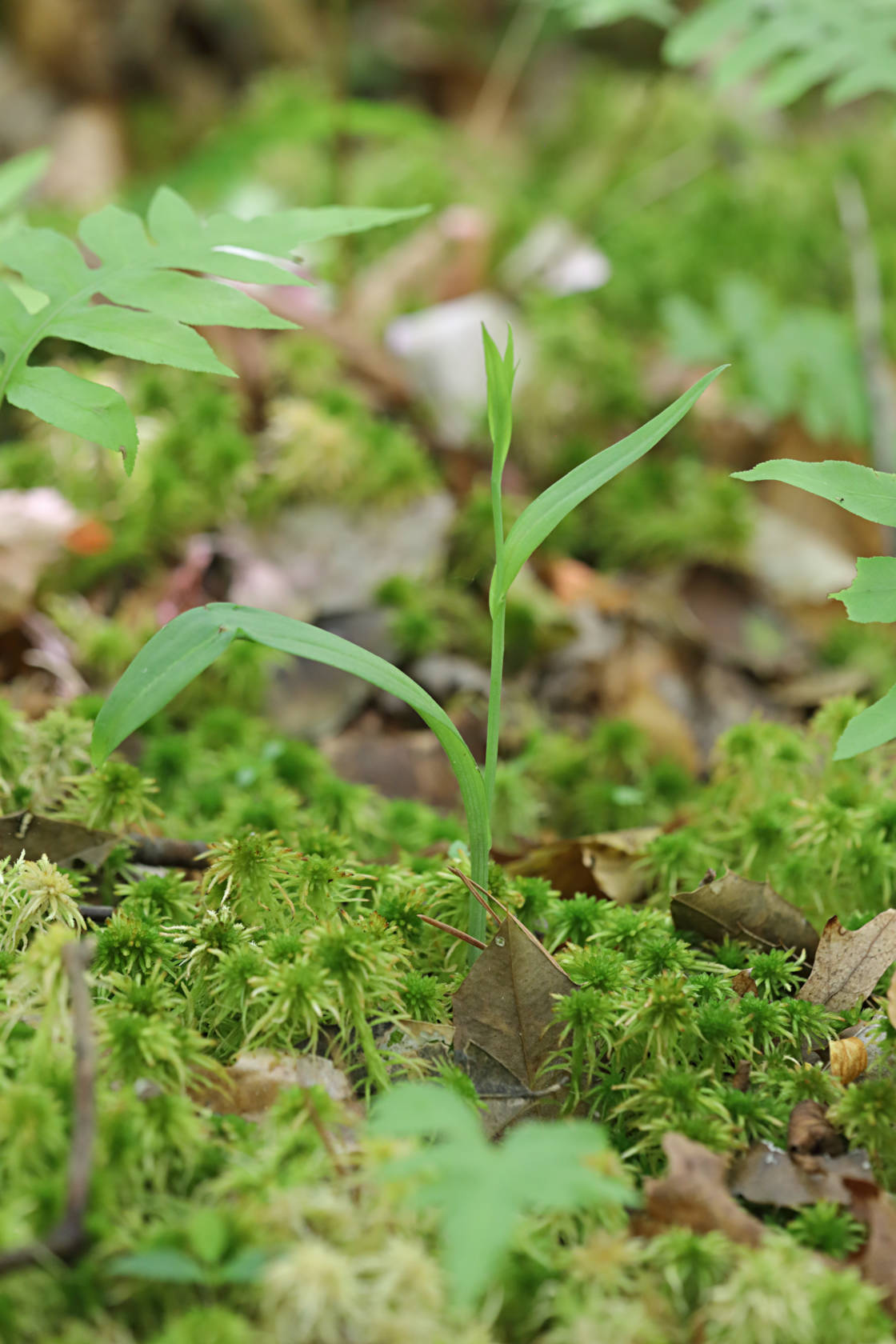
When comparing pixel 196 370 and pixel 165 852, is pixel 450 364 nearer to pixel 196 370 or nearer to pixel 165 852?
pixel 196 370

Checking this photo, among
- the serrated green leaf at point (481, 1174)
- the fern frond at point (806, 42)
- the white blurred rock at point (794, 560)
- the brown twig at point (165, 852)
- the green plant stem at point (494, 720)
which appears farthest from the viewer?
the white blurred rock at point (794, 560)

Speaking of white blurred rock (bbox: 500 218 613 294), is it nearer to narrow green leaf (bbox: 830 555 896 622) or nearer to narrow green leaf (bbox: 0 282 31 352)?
narrow green leaf (bbox: 0 282 31 352)

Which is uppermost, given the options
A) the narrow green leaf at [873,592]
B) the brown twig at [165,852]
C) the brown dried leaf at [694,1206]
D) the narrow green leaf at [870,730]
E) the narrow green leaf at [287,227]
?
the narrow green leaf at [287,227]

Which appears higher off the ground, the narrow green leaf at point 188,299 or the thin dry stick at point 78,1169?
the narrow green leaf at point 188,299

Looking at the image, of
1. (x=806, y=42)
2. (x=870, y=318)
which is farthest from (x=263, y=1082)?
(x=870, y=318)

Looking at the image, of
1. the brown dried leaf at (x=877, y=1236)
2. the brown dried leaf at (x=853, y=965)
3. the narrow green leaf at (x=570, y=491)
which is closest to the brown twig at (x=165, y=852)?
the narrow green leaf at (x=570, y=491)

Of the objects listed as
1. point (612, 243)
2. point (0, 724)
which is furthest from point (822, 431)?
point (0, 724)

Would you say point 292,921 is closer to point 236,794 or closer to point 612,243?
point 236,794

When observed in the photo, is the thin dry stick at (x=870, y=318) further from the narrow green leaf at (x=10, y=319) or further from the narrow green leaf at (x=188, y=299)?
the narrow green leaf at (x=10, y=319)
